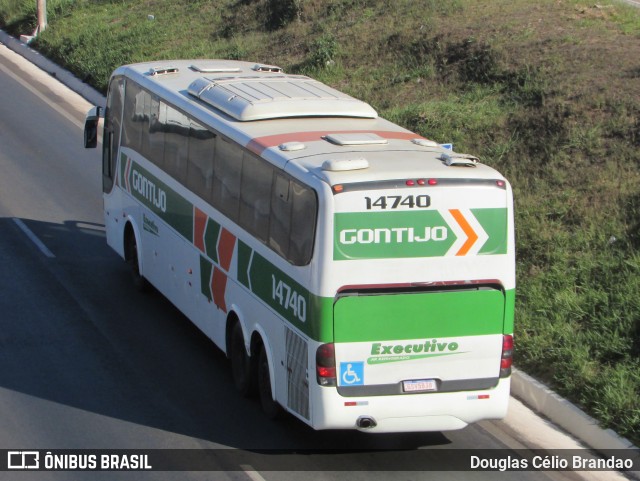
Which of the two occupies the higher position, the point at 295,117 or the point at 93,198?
the point at 295,117

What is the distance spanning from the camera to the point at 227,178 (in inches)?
476

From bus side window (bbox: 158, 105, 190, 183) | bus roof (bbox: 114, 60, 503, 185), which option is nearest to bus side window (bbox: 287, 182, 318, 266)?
bus roof (bbox: 114, 60, 503, 185)

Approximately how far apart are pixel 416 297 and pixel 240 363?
279cm

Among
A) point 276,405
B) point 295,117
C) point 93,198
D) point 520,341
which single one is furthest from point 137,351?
point 93,198

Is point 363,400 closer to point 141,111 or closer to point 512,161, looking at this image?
point 141,111

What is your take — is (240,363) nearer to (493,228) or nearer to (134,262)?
(493,228)

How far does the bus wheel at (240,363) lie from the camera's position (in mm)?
11906

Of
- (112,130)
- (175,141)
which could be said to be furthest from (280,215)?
(112,130)

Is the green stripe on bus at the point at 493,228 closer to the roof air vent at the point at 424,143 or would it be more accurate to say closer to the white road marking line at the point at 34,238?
the roof air vent at the point at 424,143

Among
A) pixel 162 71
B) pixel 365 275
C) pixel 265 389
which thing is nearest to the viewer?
pixel 365 275

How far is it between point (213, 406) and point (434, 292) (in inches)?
119

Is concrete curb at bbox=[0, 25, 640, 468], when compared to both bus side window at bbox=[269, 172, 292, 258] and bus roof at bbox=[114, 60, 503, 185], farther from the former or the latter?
bus side window at bbox=[269, 172, 292, 258]

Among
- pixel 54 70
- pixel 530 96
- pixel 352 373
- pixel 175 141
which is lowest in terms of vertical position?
pixel 54 70

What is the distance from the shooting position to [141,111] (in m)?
14.9
